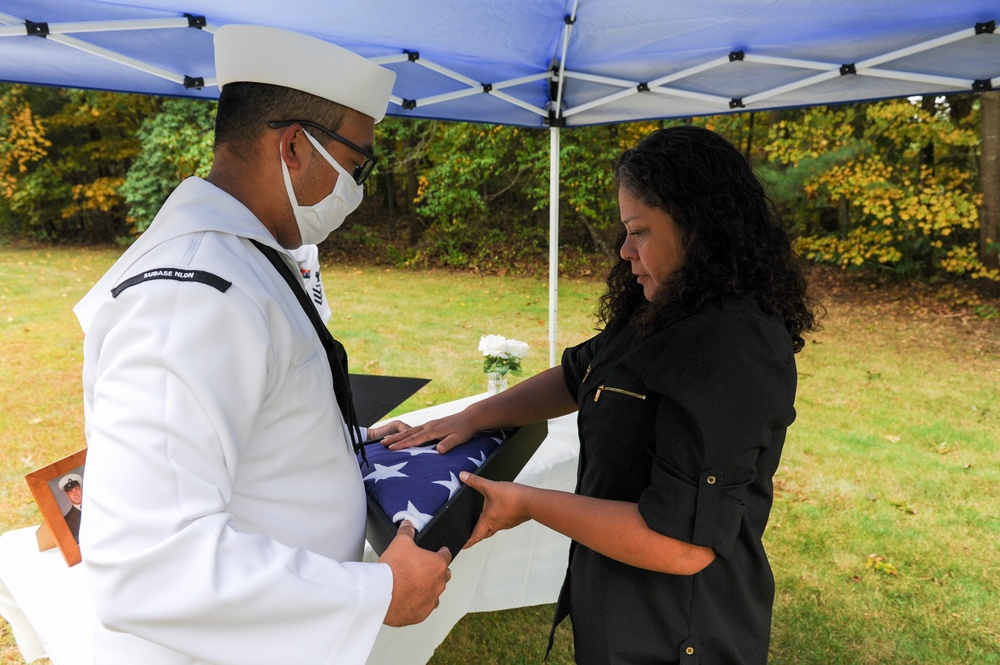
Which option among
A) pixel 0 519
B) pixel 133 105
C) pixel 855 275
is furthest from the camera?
pixel 133 105

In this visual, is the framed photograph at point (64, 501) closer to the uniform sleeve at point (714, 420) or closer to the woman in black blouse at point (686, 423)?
the woman in black blouse at point (686, 423)

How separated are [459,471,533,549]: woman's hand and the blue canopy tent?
1.92 m

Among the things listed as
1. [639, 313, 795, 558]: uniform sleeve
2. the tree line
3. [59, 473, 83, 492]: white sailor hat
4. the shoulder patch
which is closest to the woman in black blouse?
[639, 313, 795, 558]: uniform sleeve

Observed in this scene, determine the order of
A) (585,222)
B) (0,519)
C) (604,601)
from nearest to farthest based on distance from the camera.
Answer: (604,601) → (0,519) → (585,222)

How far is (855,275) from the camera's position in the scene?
11352 mm

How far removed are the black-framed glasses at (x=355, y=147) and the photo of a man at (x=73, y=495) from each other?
1.23 m

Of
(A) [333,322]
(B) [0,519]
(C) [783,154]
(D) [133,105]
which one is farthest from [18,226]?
(C) [783,154]

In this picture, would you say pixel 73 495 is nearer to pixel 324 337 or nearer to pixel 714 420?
pixel 324 337

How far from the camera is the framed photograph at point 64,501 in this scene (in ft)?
5.77

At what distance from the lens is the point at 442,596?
7.20 ft

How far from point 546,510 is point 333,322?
27.9ft

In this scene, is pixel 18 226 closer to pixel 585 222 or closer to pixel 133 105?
pixel 133 105

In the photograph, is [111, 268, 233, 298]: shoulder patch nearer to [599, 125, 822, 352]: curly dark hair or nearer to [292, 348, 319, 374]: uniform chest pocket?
[292, 348, 319, 374]: uniform chest pocket

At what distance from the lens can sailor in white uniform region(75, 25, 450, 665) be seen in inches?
33.9
